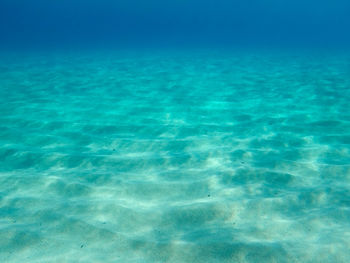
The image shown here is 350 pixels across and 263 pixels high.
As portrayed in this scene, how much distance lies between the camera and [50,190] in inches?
131

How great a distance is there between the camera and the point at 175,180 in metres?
3.55

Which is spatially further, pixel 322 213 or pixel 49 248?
pixel 322 213

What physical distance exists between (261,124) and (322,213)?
3.15 m

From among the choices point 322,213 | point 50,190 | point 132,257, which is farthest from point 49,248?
point 322,213

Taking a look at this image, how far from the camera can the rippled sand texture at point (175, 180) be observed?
2.37m

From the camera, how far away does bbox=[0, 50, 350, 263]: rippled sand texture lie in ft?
7.77

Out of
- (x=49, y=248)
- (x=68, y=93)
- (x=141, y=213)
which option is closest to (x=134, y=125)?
(x=141, y=213)

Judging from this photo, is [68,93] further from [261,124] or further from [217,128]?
[261,124]

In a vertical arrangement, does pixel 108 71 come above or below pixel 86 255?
below

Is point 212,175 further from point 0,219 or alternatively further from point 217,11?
point 217,11

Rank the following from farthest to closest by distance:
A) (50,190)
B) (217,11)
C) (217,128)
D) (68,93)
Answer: (217,11) < (68,93) < (217,128) < (50,190)

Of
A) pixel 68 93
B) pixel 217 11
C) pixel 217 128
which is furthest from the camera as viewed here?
pixel 217 11

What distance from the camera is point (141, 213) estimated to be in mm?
2842

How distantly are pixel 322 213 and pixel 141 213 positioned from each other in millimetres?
1871
